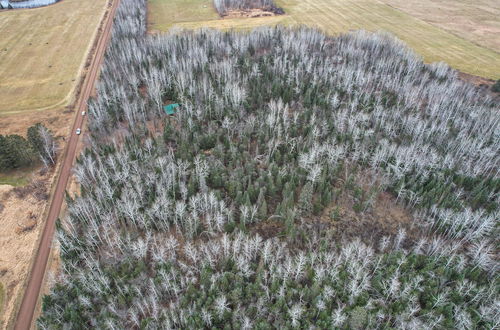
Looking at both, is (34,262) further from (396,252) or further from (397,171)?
(397,171)

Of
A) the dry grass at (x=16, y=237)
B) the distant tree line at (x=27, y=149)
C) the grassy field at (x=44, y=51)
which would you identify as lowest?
the dry grass at (x=16, y=237)

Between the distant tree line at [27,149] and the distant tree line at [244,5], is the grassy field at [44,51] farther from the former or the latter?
the distant tree line at [244,5]

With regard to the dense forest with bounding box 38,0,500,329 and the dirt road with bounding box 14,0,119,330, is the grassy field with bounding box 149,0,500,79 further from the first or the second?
the dirt road with bounding box 14,0,119,330

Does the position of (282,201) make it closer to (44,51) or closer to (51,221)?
(51,221)

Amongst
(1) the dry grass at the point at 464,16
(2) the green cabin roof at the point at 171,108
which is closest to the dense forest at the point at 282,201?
(2) the green cabin roof at the point at 171,108

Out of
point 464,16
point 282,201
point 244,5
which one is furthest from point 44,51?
point 464,16

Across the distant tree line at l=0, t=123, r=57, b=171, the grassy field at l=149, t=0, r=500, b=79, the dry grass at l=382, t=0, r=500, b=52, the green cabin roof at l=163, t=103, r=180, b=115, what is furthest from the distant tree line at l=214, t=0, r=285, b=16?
the distant tree line at l=0, t=123, r=57, b=171
